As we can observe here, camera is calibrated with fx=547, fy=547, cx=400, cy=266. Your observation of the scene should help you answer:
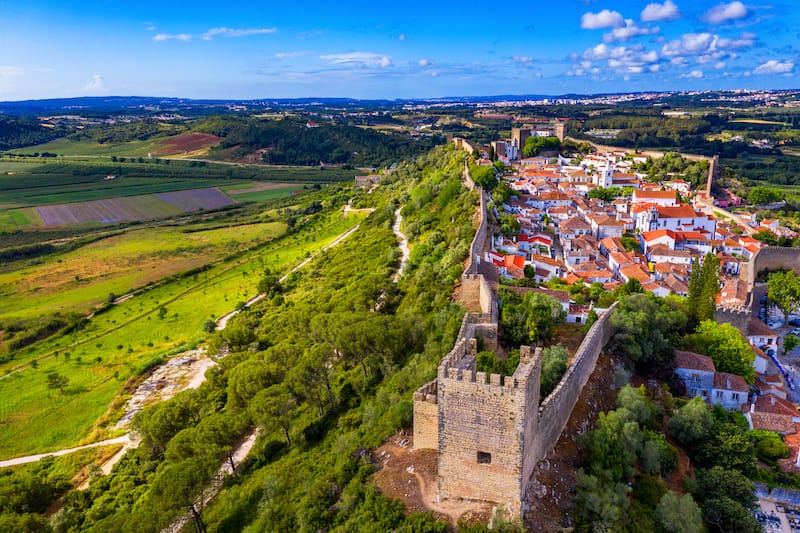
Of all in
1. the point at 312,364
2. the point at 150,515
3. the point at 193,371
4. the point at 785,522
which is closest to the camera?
the point at 150,515

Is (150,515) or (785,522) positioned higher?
(150,515)

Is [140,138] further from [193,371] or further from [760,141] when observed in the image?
[760,141]

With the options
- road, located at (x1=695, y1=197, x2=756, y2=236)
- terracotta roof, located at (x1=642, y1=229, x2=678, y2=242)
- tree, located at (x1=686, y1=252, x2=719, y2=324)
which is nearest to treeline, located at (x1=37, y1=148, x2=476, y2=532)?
tree, located at (x1=686, y1=252, x2=719, y2=324)

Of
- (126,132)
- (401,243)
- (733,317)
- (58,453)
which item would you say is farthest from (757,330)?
(126,132)

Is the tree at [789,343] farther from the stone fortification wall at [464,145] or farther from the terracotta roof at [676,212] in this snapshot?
the stone fortification wall at [464,145]

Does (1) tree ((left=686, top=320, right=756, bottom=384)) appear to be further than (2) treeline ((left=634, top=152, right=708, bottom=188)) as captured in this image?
No

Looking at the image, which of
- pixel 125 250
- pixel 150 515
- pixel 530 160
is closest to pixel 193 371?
pixel 150 515

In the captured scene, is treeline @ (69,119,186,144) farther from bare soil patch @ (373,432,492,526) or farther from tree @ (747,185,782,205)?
bare soil patch @ (373,432,492,526)

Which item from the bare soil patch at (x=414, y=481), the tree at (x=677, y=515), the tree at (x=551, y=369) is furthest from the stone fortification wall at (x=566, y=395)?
the tree at (x=677, y=515)
